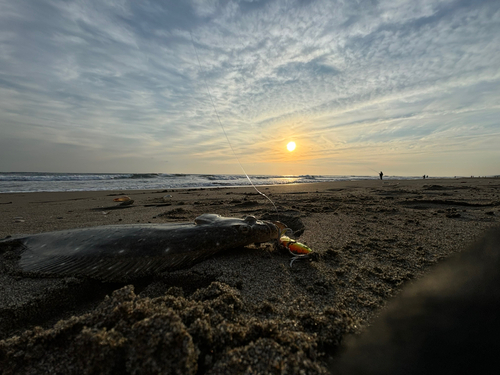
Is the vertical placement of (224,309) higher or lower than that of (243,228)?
lower

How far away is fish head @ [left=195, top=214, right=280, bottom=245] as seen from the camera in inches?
102

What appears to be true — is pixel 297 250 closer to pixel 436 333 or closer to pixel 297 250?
pixel 297 250

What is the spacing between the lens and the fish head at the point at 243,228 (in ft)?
8.50

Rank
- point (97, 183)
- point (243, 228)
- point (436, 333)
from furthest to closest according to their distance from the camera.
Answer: point (97, 183)
point (243, 228)
point (436, 333)

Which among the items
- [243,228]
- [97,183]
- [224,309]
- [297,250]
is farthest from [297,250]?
[97,183]

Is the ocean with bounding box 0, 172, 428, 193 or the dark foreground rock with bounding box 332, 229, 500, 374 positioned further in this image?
the ocean with bounding box 0, 172, 428, 193

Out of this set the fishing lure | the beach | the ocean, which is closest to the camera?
the beach

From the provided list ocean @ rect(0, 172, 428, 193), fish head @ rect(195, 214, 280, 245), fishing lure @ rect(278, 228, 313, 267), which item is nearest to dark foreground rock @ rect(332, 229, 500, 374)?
fishing lure @ rect(278, 228, 313, 267)

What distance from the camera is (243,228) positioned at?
267cm

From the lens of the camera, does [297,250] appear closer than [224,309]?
No

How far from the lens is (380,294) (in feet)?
6.19

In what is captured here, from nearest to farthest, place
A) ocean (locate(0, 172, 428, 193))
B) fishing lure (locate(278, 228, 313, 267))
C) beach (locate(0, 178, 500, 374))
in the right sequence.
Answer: beach (locate(0, 178, 500, 374)) < fishing lure (locate(278, 228, 313, 267)) < ocean (locate(0, 172, 428, 193))

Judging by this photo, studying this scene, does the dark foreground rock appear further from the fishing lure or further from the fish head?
the fish head

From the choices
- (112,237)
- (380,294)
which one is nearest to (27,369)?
(112,237)
